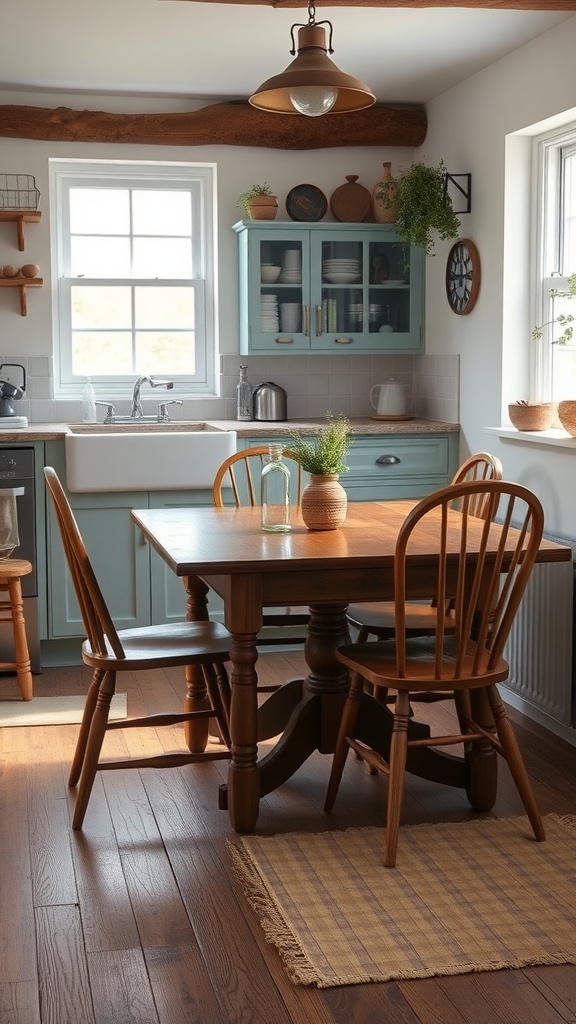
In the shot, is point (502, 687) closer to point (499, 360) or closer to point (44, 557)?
point (499, 360)

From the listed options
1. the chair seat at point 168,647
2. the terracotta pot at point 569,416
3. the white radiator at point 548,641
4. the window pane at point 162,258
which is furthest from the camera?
the window pane at point 162,258

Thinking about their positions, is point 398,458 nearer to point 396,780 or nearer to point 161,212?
point 161,212

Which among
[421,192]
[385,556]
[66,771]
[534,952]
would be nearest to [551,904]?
[534,952]

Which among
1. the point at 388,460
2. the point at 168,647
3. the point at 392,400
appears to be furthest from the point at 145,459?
the point at 168,647

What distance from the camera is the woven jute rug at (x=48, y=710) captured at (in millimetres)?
4289

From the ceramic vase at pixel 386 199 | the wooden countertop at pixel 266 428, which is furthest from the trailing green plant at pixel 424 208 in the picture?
the wooden countertop at pixel 266 428

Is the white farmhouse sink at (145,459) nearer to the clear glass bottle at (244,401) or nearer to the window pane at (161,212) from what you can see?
the clear glass bottle at (244,401)

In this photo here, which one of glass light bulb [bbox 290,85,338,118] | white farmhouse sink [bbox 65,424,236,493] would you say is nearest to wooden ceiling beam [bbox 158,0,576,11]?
glass light bulb [bbox 290,85,338,118]

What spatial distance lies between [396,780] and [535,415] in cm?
205

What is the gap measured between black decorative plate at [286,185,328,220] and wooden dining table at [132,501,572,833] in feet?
7.49

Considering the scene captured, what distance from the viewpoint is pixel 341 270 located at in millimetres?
5609

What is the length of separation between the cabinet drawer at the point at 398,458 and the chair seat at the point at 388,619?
148 centimetres

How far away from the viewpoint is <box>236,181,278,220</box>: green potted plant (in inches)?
217

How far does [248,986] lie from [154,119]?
4.20m
